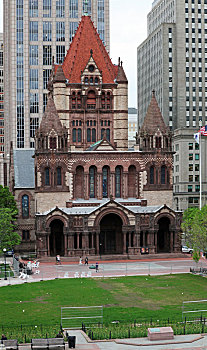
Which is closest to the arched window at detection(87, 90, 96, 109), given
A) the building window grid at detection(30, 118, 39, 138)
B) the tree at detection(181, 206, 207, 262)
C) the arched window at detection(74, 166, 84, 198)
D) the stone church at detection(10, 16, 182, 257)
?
the stone church at detection(10, 16, 182, 257)

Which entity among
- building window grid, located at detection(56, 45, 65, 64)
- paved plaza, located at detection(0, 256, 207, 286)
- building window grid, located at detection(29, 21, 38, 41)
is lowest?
paved plaza, located at detection(0, 256, 207, 286)

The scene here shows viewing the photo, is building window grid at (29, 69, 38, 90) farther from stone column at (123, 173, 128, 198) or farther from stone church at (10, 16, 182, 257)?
stone column at (123, 173, 128, 198)

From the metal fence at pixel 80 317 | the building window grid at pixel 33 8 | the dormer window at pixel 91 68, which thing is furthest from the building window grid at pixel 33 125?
the metal fence at pixel 80 317

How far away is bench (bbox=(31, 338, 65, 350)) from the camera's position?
33.8 m

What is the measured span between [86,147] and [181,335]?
2699 inches

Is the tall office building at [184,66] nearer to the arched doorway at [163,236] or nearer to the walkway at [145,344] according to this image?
the arched doorway at [163,236]

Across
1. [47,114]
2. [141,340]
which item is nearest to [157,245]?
[47,114]

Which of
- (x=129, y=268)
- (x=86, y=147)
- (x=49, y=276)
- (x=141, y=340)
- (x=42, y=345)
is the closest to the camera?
(x=42, y=345)

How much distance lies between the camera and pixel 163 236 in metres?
94.6

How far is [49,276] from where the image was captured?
69.0 meters

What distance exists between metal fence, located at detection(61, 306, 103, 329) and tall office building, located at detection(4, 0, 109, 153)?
11055cm

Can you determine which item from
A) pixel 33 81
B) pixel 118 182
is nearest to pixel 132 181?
pixel 118 182

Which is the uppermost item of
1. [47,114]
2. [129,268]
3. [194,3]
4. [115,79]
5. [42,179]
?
[194,3]

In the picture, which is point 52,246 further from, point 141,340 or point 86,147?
point 141,340
